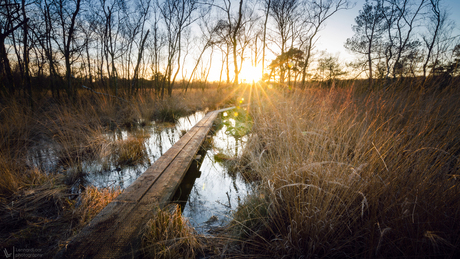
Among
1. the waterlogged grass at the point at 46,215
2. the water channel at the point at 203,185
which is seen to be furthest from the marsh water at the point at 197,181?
the waterlogged grass at the point at 46,215

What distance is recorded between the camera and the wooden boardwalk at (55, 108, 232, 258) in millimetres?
1114

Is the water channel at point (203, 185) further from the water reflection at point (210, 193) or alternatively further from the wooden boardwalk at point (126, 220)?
the wooden boardwalk at point (126, 220)

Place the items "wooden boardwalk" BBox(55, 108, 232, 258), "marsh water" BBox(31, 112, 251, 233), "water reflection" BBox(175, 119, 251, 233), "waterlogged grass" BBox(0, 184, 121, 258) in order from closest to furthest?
"wooden boardwalk" BBox(55, 108, 232, 258) < "waterlogged grass" BBox(0, 184, 121, 258) < "water reflection" BBox(175, 119, 251, 233) < "marsh water" BBox(31, 112, 251, 233)

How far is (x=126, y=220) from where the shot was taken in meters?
1.39

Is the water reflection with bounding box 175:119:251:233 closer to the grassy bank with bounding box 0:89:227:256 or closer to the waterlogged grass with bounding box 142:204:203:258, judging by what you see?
the waterlogged grass with bounding box 142:204:203:258

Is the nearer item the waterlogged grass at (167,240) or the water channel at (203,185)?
the waterlogged grass at (167,240)

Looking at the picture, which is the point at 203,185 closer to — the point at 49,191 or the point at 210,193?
the point at 210,193

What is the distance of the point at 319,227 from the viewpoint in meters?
Answer: 1.13

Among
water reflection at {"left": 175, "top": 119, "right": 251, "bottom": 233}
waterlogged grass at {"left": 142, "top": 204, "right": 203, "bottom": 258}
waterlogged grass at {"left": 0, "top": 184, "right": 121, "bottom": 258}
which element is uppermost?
waterlogged grass at {"left": 142, "top": 204, "right": 203, "bottom": 258}

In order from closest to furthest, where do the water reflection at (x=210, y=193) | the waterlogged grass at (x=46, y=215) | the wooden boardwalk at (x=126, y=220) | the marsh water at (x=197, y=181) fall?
the wooden boardwalk at (x=126, y=220) < the waterlogged grass at (x=46, y=215) < the water reflection at (x=210, y=193) < the marsh water at (x=197, y=181)

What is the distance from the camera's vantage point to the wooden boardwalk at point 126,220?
111cm

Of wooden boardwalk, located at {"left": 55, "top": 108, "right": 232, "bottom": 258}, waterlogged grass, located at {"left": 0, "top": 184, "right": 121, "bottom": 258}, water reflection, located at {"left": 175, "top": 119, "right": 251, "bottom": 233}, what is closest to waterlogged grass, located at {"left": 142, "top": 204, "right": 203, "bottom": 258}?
wooden boardwalk, located at {"left": 55, "top": 108, "right": 232, "bottom": 258}

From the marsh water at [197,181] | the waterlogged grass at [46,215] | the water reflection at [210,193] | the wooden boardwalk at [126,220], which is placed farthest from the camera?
the marsh water at [197,181]

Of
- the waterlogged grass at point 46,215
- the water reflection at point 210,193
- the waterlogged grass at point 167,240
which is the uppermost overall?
the waterlogged grass at point 167,240
